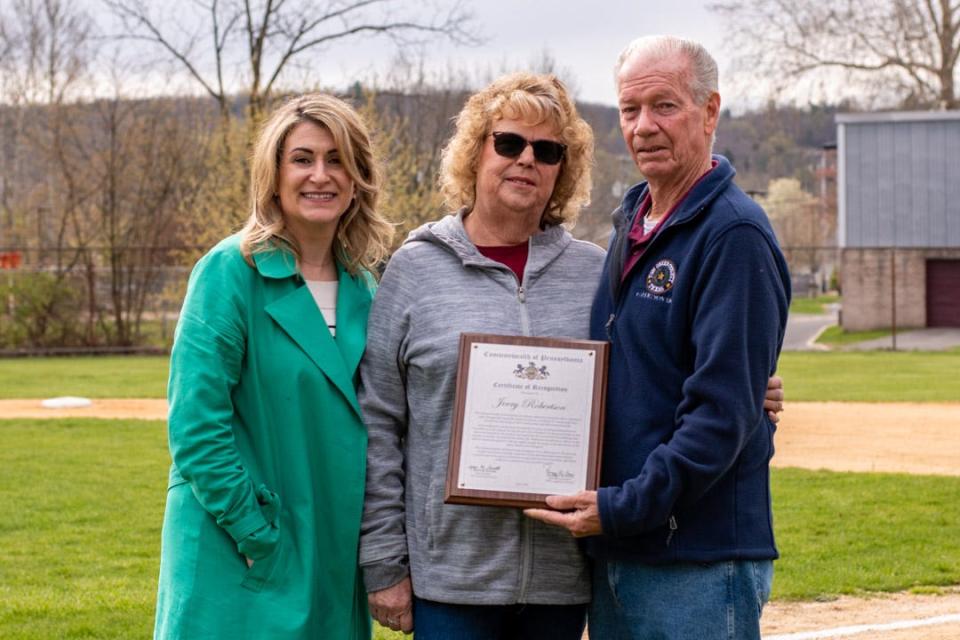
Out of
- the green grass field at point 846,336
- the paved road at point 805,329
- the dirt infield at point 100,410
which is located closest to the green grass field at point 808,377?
the dirt infield at point 100,410

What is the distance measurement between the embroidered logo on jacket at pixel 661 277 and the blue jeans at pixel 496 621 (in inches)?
36.4

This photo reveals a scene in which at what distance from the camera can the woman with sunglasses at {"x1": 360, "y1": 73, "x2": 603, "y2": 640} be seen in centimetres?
341

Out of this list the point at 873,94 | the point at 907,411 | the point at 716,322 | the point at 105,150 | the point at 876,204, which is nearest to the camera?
the point at 716,322

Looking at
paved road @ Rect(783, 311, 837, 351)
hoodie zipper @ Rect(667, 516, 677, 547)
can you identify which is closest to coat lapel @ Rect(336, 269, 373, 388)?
hoodie zipper @ Rect(667, 516, 677, 547)

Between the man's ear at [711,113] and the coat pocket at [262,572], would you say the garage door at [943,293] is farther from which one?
the coat pocket at [262,572]

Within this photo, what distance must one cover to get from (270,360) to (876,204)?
35960mm

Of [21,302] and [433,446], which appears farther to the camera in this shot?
[21,302]

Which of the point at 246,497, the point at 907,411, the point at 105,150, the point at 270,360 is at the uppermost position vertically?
the point at 105,150

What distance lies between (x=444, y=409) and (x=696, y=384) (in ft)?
2.42

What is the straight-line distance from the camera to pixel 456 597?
339 cm

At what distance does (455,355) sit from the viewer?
3.40 meters

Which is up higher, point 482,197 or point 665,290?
point 482,197

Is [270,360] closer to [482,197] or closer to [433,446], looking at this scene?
[433,446]

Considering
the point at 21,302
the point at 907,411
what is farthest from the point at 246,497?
the point at 21,302
